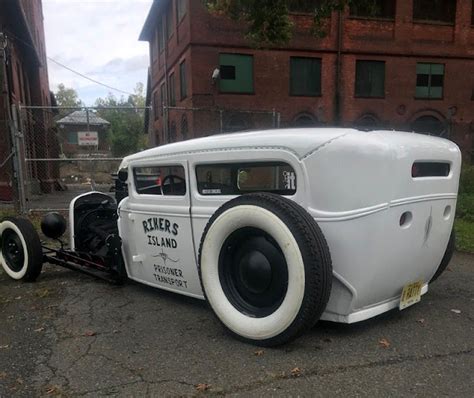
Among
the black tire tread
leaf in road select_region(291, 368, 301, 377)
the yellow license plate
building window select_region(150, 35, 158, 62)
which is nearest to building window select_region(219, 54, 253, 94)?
building window select_region(150, 35, 158, 62)

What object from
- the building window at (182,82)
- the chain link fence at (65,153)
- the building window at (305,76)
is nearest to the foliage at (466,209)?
the chain link fence at (65,153)

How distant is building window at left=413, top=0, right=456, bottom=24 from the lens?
72.8ft

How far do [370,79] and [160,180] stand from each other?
1959 cm

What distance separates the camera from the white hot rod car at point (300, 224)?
2.99 meters

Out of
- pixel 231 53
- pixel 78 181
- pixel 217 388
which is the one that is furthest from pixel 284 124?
pixel 217 388

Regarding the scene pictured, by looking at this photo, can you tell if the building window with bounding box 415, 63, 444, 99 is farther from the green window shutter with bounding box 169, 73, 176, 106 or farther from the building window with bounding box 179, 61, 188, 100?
the green window shutter with bounding box 169, 73, 176, 106

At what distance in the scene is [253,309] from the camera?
3338 mm

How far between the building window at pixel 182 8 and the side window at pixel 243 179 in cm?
1769

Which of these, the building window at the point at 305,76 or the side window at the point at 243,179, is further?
the building window at the point at 305,76

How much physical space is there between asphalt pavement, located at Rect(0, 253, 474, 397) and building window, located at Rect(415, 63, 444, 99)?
20.4 m

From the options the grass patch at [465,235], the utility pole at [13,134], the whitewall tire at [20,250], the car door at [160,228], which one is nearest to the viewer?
the car door at [160,228]

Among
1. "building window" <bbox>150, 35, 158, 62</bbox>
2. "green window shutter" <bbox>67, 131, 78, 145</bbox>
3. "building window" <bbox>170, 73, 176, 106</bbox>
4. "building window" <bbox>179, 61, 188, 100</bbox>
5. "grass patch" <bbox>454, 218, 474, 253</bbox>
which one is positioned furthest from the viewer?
"green window shutter" <bbox>67, 131, 78, 145</bbox>

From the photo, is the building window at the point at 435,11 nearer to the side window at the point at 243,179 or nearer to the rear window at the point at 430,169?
the rear window at the point at 430,169

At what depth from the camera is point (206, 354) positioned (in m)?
3.20
